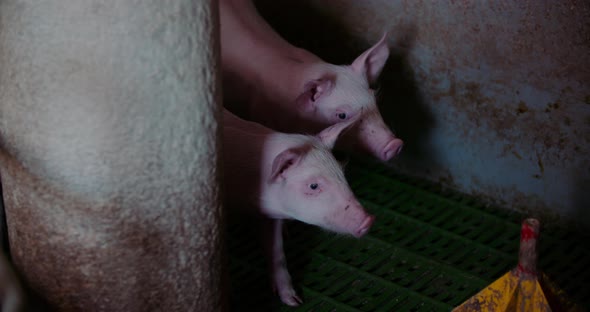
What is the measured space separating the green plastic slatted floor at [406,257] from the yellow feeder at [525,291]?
69 centimetres

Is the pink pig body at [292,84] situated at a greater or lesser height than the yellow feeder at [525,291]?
lesser

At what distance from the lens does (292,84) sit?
10.3 ft

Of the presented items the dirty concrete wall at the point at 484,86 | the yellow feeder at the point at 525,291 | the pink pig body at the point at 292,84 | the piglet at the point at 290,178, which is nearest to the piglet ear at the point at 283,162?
the piglet at the point at 290,178

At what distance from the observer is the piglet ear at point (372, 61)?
3121 mm

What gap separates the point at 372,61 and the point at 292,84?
0.31 meters

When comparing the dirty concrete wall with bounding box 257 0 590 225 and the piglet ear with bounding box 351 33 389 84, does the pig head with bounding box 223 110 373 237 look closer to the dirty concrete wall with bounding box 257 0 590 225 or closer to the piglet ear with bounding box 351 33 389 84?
the piglet ear with bounding box 351 33 389 84

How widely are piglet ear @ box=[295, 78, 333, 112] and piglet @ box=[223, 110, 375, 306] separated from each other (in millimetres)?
329

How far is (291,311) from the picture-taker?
284 centimetres

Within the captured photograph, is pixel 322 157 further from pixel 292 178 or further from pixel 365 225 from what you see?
pixel 365 225

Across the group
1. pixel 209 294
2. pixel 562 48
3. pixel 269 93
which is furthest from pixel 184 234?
pixel 562 48

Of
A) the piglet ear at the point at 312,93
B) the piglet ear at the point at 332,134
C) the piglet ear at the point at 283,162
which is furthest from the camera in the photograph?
the piglet ear at the point at 312,93

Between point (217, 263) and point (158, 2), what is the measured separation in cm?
71

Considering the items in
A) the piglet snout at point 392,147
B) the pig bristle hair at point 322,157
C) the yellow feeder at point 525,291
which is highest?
the yellow feeder at point 525,291

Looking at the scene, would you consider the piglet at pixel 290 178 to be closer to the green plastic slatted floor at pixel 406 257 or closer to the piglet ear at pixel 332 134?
the piglet ear at pixel 332 134
